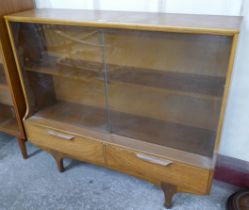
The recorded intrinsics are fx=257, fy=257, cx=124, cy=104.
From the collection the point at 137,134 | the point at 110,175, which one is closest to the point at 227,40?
the point at 137,134

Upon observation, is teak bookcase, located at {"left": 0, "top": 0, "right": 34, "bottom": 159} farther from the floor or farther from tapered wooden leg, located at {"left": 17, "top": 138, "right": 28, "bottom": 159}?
the floor

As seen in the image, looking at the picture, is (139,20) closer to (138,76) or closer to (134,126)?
(138,76)

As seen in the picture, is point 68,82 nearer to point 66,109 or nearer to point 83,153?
point 66,109

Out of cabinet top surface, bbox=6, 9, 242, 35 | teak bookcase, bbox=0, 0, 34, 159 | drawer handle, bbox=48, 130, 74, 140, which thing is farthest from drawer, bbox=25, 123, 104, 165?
cabinet top surface, bbox=6, 9, 242, 35

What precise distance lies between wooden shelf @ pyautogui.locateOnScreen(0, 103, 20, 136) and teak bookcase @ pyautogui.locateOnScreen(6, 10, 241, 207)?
0.16 meters

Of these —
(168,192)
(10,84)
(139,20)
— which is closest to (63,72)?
(10,84)

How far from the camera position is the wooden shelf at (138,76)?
1.09m

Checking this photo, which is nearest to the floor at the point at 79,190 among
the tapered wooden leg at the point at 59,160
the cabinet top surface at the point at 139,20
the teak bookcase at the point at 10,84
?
the tapered wooden leg at the point at 59,160

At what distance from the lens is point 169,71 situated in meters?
1.24

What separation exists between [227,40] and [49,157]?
1.31 m

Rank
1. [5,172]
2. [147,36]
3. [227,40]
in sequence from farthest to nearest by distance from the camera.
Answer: [5,172] → [147,36] → [227,40]

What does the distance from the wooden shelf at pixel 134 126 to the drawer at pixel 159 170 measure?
88 mm

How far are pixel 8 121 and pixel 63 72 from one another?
0.60 m

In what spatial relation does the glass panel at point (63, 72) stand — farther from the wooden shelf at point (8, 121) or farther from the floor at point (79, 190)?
the floor at point (79, 190)
